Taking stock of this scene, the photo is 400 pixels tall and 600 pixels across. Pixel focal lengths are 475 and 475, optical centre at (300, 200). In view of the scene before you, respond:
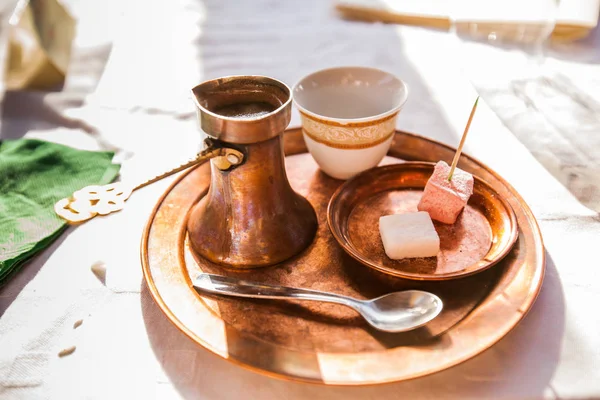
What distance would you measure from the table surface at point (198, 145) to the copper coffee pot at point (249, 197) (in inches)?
5.0

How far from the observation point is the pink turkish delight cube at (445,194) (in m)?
0.68

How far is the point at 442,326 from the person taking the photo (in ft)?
1.81

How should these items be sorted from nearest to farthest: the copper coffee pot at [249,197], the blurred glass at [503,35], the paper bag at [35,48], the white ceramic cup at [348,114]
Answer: the copper coffee pot at [249,197], the white ceramic cup at [348,114], the paper bag at [35,48], the blurred glass at [503,35]

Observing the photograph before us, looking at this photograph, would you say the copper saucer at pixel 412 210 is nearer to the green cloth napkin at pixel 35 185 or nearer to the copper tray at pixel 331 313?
the copper tray at pixel 331 313

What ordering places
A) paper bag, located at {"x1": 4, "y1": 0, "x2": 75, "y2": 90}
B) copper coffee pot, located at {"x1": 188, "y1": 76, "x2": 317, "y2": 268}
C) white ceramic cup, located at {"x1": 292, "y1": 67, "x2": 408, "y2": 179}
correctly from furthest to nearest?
1. paper bag, located at {"x1": 4, "y1": 0, "x2": 75, "y2": 90}
2. white ceramic cup, located at {"x1": 292, "y1": 67, "x2": 408, "y2": 179}
3. copper coffee pot, located at {"x1": 188, "y1": 76, "x2": 317, "y2": 268}

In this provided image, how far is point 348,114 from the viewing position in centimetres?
86

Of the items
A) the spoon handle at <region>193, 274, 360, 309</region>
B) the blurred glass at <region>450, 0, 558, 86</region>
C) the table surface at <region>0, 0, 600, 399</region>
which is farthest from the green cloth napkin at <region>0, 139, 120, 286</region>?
the blurred glass at <region>450, 0, 558, 86</region>

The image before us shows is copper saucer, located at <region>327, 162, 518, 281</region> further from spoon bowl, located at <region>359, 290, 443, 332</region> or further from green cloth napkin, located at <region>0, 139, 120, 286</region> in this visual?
green cloth napkin, located at <region>0, 139, 120, 286</region>

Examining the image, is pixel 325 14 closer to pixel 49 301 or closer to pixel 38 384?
pixel 49 301

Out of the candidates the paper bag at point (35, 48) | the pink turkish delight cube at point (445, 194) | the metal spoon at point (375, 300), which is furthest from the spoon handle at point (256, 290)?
the paper bag at point (35, 48)

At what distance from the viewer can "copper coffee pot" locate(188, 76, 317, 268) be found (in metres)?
0.61

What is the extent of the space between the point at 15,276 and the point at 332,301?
1.51 feet

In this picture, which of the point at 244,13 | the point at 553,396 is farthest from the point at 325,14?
the point at 553,396

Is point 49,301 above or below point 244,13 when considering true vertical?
below
